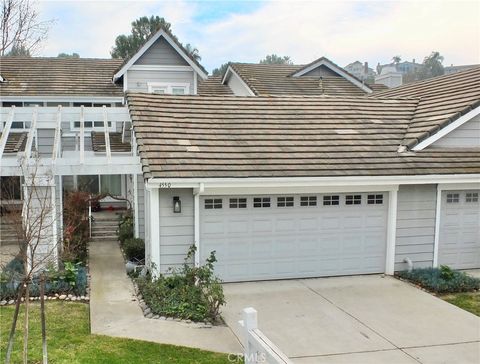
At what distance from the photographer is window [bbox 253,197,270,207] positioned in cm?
1092

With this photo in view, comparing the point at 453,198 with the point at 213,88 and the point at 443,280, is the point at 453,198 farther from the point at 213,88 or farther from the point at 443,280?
the point at 213,88

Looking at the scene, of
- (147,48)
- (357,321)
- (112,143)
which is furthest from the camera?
(147,48)

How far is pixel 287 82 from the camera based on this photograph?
22.7 m

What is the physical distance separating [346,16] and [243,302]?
36.1ft

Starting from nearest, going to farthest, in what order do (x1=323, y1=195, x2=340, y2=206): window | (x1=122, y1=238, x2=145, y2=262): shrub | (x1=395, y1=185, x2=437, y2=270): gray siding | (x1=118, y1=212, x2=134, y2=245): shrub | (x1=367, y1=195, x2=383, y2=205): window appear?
(x1=323, y1=195, x2=340, y2=206): window < (x1=367, y1=195, x2=383, y2=205): window < (x1=395, y1=185, x2=437, y2=270): gray siding < (x1=122, y1=238, x2=145, y2=262): shrub < (x1=118, y1=212, x2=134, y2=245): shrub

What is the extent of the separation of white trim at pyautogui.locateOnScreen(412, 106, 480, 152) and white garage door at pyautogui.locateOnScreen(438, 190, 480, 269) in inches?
50.8

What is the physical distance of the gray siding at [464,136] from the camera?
12.4 metres

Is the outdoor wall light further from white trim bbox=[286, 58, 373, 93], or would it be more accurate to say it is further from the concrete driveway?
white trim bbox=[286, 58, 373, 93]

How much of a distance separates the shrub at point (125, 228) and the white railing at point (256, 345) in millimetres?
9624

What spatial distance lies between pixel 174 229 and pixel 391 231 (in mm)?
5206

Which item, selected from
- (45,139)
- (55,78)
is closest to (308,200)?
(45,139)

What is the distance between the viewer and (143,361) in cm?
672

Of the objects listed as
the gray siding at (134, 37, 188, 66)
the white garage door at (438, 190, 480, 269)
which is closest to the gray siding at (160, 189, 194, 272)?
the white garage door at (438, 190, 480, 269)

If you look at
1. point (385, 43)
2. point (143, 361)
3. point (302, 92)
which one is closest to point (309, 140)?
point (143, 361)
